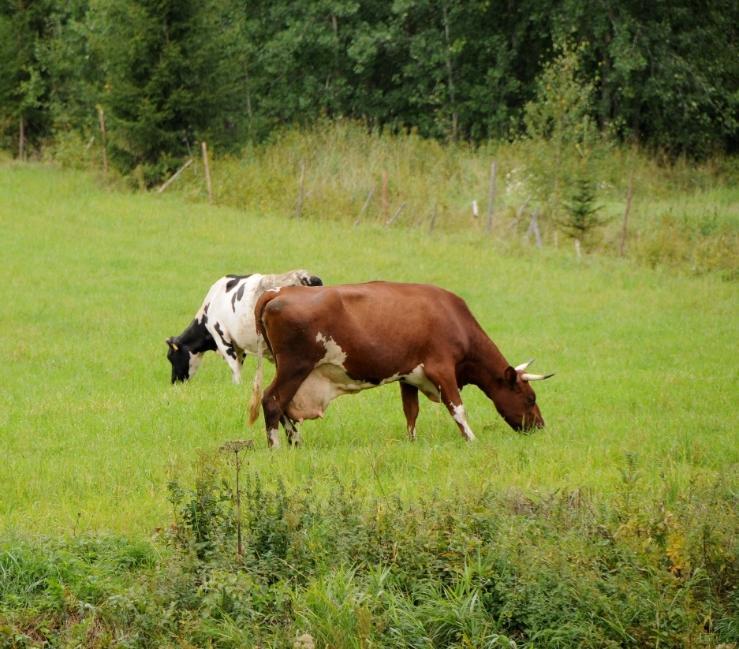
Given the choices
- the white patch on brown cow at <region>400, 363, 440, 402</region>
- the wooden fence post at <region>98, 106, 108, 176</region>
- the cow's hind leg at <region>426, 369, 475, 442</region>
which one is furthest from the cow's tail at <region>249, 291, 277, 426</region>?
the wooden fence post at <region>98, 106, 108, 176</region>

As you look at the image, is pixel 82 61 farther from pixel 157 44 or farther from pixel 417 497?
pixel 417 497

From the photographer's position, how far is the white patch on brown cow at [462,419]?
13.1 m

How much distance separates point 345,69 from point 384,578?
46698 mm

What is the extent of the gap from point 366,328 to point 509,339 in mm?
7370

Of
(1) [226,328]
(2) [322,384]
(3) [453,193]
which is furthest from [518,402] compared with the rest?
(3) [453,193]

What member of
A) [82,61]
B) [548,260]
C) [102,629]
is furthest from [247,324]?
[82,61]

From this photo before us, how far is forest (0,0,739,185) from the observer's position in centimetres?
3775

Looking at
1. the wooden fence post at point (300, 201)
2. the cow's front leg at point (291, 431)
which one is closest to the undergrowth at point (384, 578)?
the cow's front leg at point (291, 431)

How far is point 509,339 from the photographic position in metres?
19.8

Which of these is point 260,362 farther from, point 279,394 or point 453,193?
point 453,193

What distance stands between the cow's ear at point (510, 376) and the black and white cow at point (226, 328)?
4127 mm

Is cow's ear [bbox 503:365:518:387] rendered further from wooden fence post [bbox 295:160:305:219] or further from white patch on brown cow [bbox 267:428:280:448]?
wooden fence post [bbox 295:160:305:219]

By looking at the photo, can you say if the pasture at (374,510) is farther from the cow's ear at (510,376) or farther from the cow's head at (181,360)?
the cow's ear at (510,376)

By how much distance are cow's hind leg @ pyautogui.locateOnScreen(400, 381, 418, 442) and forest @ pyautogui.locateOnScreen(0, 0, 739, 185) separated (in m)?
25.2
